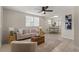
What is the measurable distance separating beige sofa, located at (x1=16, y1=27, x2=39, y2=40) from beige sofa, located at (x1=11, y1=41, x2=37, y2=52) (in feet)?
0.39

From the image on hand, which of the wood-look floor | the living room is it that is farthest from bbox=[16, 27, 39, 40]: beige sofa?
the wood-look floor

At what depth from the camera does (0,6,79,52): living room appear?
185 centimetres

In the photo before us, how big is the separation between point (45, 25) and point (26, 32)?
404 millimetres

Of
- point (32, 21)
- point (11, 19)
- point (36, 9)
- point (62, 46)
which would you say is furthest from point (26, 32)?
point (62, 46)

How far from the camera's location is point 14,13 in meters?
1.82

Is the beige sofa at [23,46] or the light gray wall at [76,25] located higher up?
the light gray wall at [76,25]

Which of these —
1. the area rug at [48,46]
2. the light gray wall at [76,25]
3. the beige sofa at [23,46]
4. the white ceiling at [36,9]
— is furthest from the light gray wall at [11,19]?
the light gray wall at [76,25]

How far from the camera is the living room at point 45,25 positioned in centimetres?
185

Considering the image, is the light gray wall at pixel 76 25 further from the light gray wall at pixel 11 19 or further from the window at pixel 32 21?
the light gray wall at pixel 11 19

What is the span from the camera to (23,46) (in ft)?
6.17
